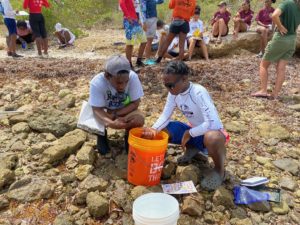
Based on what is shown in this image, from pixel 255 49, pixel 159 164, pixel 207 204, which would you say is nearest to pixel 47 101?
pixel 159 164

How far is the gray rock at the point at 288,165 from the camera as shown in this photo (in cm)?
318

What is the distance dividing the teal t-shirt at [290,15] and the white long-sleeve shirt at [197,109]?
232 cm

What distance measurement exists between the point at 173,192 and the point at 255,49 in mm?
5909

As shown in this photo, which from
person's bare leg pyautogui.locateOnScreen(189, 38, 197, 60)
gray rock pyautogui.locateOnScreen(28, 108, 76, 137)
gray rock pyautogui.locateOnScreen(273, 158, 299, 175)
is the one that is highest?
person's bare leg pyautogui.locateOnScreen(189, 38, 197, 60)

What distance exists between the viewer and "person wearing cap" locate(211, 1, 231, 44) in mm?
7680

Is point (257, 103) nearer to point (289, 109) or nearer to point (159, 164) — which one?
point (289, 109)

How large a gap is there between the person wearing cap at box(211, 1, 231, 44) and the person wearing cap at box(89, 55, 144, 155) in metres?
5.15

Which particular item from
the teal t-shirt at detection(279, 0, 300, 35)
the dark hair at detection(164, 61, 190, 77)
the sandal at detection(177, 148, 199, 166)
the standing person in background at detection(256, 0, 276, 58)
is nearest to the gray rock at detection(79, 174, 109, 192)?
the sandal at detection(177, 148, 199, 166)

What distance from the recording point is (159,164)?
2627 millimetres

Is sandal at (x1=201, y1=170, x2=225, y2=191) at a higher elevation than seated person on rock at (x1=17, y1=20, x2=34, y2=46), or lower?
lower

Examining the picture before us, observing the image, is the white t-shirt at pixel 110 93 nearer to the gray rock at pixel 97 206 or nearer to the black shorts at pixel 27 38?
the gray rock at pixel 97 206

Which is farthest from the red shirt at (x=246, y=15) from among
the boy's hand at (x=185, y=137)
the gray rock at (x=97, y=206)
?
the gray rock at (x=97, y=206)

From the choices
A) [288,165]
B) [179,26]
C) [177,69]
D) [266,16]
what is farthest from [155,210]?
[266,16]

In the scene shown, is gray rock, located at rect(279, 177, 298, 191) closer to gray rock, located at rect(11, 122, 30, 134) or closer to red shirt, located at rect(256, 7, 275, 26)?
gray rock, located at rect(11, 122, 30, 134)
